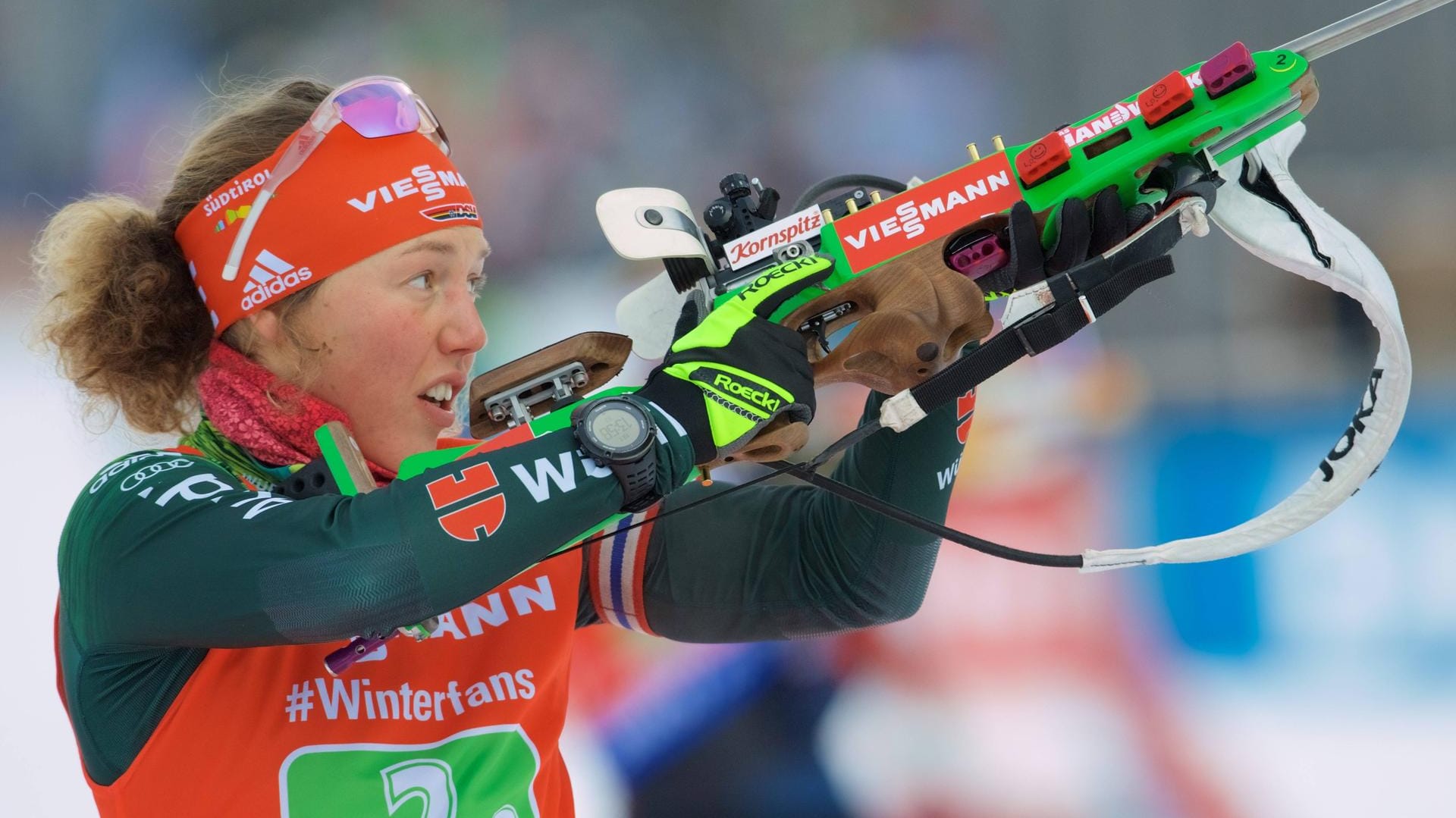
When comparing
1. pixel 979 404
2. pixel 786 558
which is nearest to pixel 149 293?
pixel 786 558

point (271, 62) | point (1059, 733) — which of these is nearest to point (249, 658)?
point (1059, 733)

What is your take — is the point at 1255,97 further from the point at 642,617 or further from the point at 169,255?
the point at 169,255

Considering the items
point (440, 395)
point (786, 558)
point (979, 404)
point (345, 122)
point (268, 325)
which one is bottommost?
point (979, 404)

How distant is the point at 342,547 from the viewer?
40.4 inches

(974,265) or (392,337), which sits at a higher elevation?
(392,337)

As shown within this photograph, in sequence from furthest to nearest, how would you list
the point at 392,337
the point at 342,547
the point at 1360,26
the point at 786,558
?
1. the point at 786,558
2. the point at 392,337
3. the point at 1360,26
4. the point at 342,547

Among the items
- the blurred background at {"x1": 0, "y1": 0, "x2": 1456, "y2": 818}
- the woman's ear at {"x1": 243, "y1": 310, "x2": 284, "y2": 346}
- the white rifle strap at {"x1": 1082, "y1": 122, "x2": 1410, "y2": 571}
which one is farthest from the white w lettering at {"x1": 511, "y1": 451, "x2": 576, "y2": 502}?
the blurred background at {"x1": 0, "y1": 0, "x2": 1456, "y2": 818}

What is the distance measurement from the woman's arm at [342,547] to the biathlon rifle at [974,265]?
0.09m

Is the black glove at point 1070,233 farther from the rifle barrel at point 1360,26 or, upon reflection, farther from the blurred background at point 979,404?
the blurred background at point 979,404

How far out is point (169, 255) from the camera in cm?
141

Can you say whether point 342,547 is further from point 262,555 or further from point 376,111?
point 376,111

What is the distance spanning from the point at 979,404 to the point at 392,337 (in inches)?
56.2

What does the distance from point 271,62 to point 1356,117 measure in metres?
2.18

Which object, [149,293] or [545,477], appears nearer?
[545,477]
